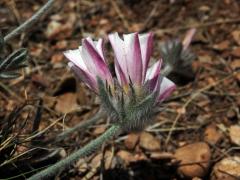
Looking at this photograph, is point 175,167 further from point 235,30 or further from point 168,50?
point 235,30

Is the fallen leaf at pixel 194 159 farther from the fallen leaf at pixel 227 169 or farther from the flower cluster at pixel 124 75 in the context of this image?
the flower cluster at pixel 124 75

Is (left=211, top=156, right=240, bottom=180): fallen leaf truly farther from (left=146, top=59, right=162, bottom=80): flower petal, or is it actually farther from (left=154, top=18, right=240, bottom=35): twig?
(left=154, top=18, right=240, bottom=35): twig

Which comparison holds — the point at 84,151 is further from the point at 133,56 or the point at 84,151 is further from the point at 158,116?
the point at 158,116

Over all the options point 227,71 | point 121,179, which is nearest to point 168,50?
point 227,71

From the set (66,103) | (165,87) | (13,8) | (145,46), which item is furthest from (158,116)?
(13,8)

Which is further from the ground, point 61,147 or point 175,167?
point 61,147

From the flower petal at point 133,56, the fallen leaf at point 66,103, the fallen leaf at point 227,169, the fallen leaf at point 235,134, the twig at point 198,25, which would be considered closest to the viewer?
the flower petal at point 133,56

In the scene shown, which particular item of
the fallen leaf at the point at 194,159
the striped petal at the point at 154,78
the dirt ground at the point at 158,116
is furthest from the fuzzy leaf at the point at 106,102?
the fallen leaf at the point at 194,159

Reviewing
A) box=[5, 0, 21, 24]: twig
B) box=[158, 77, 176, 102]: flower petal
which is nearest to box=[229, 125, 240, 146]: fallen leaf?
box=[158, 77, 176, 102]: flower petal
